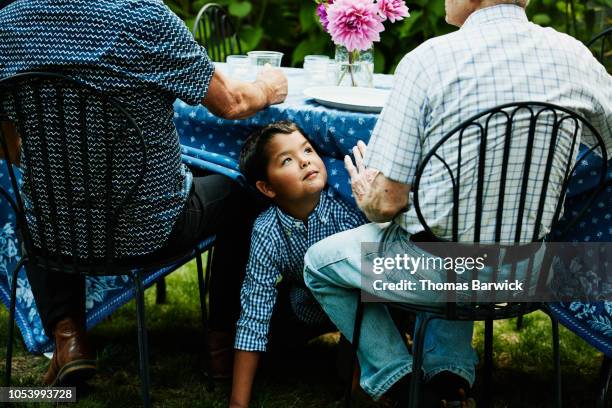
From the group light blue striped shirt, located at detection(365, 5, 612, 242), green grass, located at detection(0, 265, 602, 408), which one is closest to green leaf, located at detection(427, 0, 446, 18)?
green grass, located at detection(0, 265, 602, 408)

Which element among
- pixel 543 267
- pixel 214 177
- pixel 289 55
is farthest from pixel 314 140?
pixel 289 55

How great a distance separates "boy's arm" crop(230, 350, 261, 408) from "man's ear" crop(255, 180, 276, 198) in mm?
A: 442

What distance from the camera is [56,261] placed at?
2.02 meters

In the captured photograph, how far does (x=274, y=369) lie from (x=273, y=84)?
0.95 meters

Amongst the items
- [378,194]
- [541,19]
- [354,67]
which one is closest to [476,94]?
[378,194]

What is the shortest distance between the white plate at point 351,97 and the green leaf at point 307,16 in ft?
7.48

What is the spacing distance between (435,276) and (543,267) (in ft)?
0.81

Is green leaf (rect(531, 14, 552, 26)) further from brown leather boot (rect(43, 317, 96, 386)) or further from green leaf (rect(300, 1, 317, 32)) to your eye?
brown leather boot (rect(43, 317, 96, 386))

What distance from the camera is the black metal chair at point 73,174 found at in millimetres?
1840

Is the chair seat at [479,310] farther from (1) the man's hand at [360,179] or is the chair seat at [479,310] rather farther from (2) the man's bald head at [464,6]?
(2) the man's bald head at [464,6]

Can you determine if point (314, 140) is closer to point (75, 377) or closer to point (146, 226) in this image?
point (146, 226)

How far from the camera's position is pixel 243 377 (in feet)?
7.28

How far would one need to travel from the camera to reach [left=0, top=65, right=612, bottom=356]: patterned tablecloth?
200cm

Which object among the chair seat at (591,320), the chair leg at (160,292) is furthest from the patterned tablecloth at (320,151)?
the chair leg at (160,292)
